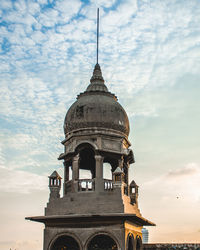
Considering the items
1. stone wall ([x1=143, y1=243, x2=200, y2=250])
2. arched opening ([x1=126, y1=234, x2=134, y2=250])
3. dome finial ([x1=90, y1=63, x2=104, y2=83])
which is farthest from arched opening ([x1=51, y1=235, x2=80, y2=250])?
dome finial ([x1=90, y1=63, x2=104, y2=83])

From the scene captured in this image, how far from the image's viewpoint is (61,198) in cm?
2347

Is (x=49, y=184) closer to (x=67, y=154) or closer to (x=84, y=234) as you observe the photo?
(x=67, y=154)

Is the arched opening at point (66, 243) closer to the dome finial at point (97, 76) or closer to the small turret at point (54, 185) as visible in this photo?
the small turret at point (54, 185)

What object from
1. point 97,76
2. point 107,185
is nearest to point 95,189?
point 107,185

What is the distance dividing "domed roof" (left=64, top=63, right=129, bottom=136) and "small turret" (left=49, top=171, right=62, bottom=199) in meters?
3.17

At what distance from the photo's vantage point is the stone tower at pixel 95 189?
21.9 meters

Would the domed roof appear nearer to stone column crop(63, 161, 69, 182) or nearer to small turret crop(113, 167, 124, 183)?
stone column crop(63, 161, 69, 182)

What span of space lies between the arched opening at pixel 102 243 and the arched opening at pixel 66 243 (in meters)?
1.05

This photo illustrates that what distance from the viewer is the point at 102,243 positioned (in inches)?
909

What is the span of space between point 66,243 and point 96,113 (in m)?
8.37

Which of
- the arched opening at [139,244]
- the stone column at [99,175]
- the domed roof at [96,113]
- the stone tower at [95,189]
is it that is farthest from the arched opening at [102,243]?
the domed roof at [96,113]

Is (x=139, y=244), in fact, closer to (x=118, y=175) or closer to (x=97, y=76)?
(x=118, y=175)

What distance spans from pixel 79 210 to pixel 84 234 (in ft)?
4.62

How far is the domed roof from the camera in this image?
24.8 m
